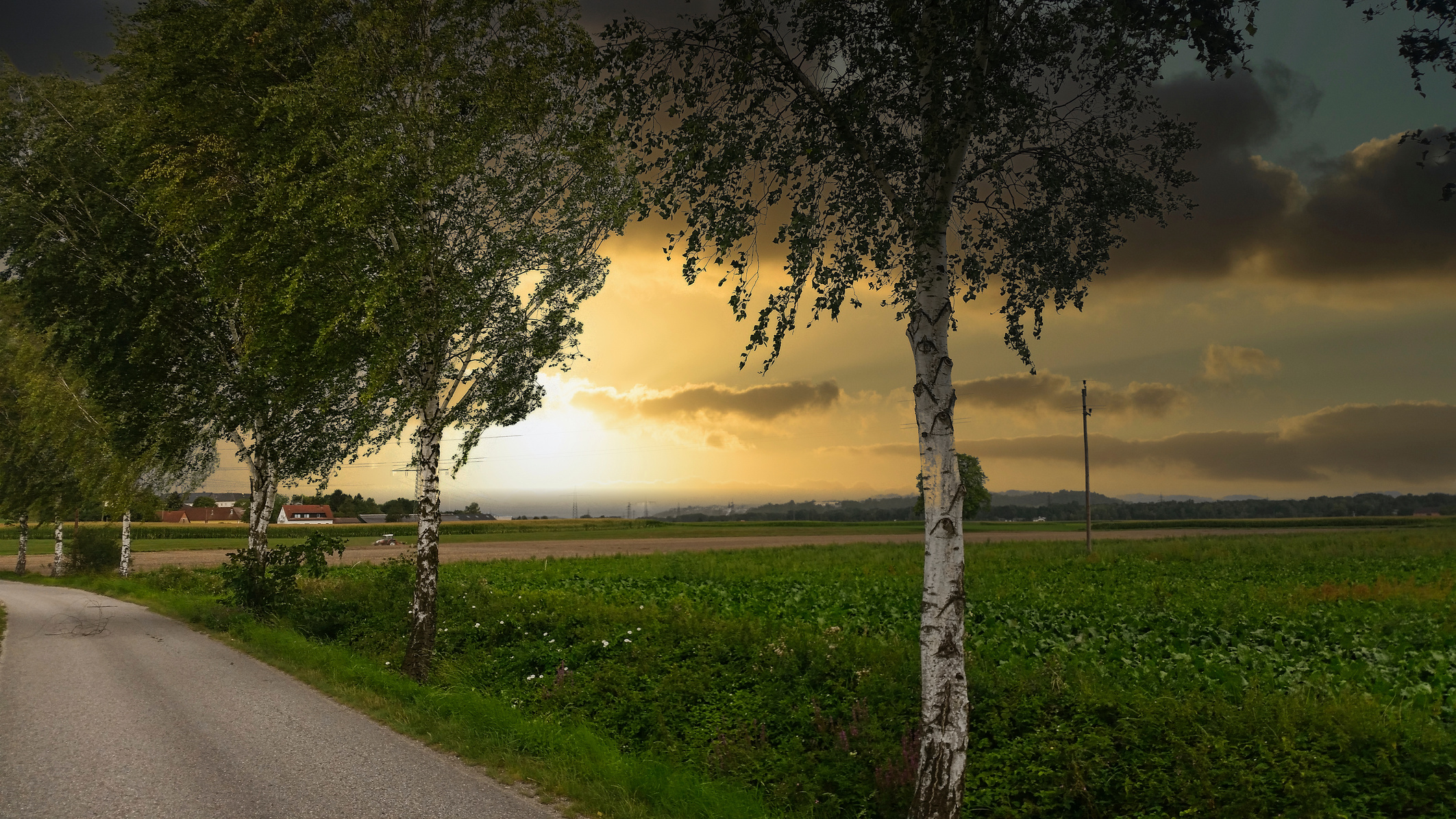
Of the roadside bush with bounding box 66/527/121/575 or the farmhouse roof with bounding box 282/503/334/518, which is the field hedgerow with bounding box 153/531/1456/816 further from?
the farmhouse roof with bounding box 282/503/334/518

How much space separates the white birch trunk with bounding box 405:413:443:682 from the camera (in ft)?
50.3

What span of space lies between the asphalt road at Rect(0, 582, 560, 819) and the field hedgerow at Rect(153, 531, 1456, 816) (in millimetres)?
2638

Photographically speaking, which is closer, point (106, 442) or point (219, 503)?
point (106, 442)

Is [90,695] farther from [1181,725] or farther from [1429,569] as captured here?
[1429,569]

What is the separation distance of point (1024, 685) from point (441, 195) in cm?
1343

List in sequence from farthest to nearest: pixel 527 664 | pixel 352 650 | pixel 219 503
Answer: pixel 219 503
pixel 352 650
pixel 527 664

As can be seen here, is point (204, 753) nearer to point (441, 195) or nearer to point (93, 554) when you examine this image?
point (441, 195)

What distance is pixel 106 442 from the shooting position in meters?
24.5

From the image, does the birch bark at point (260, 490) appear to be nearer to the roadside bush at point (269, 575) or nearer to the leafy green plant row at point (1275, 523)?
the roadside bush at point (269, 575)

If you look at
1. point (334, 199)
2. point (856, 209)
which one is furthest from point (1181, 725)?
point (334, 199)

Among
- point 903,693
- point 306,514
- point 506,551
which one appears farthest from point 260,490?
point 306,514

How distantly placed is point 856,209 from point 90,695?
A: 51.9 feet

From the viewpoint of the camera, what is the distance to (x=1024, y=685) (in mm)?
9977

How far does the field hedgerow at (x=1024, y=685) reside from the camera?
7.76m
